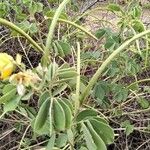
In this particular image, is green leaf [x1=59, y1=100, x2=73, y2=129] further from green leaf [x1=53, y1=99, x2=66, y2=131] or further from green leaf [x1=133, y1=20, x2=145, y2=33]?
green leaf [x1=133, y1=20, x2=145, y2=33]

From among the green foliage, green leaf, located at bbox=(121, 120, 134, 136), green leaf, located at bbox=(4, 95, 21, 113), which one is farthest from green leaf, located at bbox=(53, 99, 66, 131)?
green leaf, located at bbox=(121, 120, 134, 136)

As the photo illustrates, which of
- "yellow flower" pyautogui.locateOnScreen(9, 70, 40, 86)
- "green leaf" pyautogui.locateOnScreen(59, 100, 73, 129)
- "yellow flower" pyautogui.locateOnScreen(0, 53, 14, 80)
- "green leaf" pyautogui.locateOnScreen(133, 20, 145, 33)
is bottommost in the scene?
"green leaf" pyautogui.locateOnScreen(133, 20, 145, 33)

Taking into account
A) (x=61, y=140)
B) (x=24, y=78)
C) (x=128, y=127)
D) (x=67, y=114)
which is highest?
(x=24, y=78)

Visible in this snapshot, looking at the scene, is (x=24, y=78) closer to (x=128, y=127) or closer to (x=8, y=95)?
(x=8, y=95)

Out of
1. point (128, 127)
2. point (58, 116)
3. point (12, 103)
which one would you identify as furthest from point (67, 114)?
point (128, 127)

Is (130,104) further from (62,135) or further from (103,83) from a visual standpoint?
(62,135)

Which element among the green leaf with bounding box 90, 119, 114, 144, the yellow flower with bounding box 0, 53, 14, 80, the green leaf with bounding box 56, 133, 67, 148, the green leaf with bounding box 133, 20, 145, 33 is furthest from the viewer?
the green leaf with bounding box 133, 20, 145, 33

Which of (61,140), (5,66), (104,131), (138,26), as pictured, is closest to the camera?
(5,66)

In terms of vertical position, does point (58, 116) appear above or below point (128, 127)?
above
